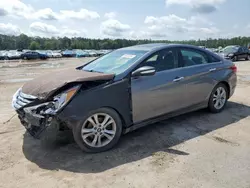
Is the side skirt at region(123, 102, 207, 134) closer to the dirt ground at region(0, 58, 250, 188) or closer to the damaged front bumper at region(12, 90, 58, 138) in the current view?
the dirt ground at region(0, 58, 250, 188)

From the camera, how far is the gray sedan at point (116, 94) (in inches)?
129

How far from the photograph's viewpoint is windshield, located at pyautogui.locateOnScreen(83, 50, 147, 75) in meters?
3.97

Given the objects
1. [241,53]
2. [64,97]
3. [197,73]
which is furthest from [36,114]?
[241,53]

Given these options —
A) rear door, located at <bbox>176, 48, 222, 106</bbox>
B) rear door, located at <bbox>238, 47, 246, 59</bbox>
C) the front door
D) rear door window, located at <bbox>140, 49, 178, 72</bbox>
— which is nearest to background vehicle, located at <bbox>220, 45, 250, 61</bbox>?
rear door, located at <bbox>238, 47, 246, 59</bbox>

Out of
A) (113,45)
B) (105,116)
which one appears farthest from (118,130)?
(113,45)

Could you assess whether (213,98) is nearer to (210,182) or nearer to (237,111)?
(237,111)

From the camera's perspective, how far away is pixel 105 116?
3.50m

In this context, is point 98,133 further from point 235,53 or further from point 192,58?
point 235,53

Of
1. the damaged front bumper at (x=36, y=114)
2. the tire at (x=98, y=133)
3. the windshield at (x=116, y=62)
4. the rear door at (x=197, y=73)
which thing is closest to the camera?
the damaged front bumper at (x=36, y=114)

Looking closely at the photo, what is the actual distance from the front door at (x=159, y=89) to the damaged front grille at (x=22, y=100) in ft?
4.95

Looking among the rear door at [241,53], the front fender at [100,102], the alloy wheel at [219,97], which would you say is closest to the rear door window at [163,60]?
the front fender at [100,102]

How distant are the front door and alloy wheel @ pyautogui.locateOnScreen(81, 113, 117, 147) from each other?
45 centimetres

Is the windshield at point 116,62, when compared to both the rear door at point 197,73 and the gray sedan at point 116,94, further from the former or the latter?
the rear door at point 197,73

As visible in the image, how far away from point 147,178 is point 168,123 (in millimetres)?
1947
